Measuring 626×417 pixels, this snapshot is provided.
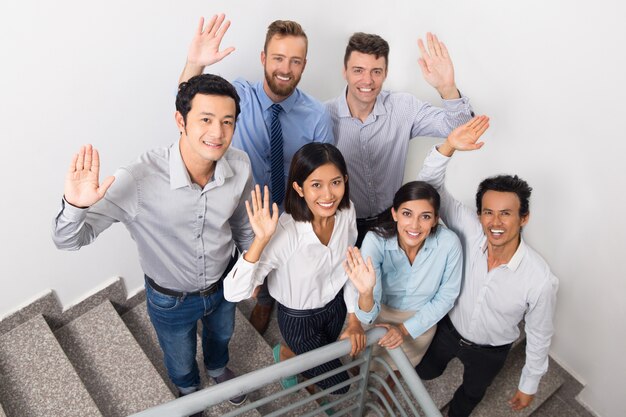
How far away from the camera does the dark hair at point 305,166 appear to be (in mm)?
1750

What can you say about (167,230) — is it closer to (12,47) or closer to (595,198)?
(12,47)

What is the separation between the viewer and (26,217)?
208cm

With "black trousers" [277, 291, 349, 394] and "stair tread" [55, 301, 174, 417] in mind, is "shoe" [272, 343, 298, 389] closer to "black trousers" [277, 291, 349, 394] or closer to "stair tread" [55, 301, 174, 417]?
"black trousers" [277, 291, 349, 394]

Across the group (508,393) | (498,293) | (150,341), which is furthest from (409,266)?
(150,341)

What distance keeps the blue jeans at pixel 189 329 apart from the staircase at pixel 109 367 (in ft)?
0.56

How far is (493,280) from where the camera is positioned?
6.38ft

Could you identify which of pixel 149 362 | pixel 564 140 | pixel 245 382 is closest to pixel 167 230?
pixel 245 382

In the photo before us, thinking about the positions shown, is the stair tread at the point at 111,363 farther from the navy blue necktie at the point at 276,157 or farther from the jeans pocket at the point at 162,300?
the navy blue necktie at the point at 276,157

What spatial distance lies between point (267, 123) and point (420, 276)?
2.81ft

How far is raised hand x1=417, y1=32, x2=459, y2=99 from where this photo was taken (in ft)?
6.87

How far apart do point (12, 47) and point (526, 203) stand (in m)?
1.83

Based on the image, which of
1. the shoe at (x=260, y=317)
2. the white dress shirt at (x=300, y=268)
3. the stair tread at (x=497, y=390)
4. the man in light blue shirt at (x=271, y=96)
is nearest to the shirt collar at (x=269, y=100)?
the man in light blue shirt at (x=271, y=96)

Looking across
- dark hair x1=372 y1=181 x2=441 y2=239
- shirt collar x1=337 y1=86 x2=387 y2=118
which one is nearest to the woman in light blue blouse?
dark hair x1=372 y1=181 x2=441 y2=239

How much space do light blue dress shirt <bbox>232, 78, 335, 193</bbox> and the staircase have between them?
3.17 ft
